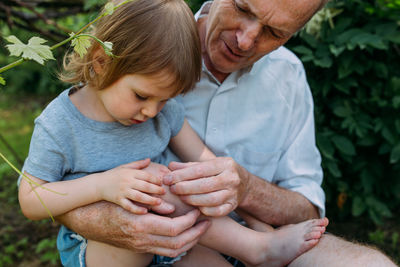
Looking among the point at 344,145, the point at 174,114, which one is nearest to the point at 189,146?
the point at 174,114

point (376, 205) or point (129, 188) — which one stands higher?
point (129, 188)

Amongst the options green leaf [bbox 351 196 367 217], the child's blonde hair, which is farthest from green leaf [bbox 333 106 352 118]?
the child's blonde hair

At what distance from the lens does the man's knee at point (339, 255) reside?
1.67m

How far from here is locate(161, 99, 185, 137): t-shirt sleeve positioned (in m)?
1.99

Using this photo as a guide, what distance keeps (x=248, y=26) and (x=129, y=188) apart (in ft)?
3.15

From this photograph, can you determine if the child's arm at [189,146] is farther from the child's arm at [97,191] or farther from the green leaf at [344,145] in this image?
the green leaf at [344,145]

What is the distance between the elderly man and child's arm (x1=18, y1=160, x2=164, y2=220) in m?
0.06

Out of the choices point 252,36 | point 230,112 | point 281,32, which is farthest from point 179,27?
point 230,112

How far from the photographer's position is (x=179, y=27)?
1613 millimetres

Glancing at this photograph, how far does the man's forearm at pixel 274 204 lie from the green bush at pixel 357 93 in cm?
72

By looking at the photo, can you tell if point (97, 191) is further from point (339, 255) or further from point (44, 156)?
point (339, 255)

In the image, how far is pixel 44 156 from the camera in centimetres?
166

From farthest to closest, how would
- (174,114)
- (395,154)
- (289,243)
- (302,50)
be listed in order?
(395,154), (302,50), (174,114), (289,243)

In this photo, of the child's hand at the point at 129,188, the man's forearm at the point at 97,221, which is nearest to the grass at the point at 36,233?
the man's forearm at the point at 97,221
